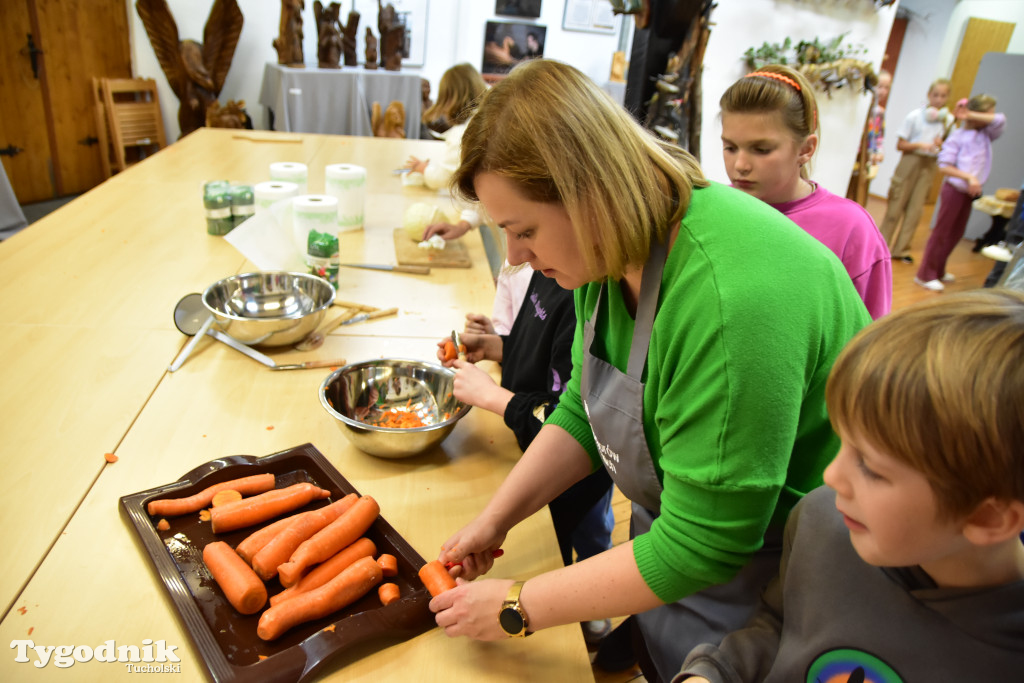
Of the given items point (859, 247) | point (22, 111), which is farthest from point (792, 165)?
point (22, 111)

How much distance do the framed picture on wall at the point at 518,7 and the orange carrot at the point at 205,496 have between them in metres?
7.94

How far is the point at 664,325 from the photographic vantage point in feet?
3.15

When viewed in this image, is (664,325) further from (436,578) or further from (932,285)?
(932,285)

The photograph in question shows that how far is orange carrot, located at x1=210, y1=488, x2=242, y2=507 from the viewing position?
4.20ft

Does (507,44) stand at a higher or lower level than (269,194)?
higher

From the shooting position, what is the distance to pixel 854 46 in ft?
19.4

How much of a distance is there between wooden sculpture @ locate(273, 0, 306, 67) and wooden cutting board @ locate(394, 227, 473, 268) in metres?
5.03

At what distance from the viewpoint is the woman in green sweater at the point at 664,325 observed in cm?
87

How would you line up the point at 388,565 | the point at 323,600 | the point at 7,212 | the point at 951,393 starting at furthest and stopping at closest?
the point at 7,212 → the point at 388,565 → the point at 323,600 → the point at 951,393

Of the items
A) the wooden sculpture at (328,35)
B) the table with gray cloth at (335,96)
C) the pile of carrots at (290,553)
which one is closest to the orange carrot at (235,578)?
the pile of carrots at (290,553)

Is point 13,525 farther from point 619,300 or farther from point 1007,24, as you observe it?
point 1007,24

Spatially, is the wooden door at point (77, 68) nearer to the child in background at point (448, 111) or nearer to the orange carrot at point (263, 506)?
the child in background at point (448, 111)

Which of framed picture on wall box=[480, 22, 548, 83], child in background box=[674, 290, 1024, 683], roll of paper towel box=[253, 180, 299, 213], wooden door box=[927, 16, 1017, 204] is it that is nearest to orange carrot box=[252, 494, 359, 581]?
child in background box=[674, 290, 1024, 683]

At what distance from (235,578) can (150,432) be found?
62cm
